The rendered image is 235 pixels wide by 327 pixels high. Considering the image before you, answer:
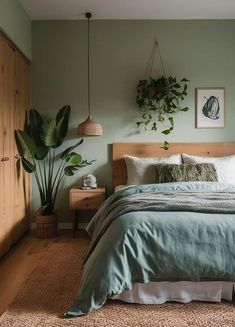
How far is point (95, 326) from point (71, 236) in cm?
200

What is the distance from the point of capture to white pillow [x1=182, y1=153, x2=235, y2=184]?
11.4ft

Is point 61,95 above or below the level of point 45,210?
above

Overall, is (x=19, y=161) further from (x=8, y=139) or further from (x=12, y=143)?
(x=8, y=139)

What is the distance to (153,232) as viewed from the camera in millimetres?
1999

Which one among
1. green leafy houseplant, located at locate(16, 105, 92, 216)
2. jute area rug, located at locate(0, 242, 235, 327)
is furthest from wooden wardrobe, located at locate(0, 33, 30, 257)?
jute area rug, located at locate(0, 242, 235, 327)

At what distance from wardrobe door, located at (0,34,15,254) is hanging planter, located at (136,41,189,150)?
1.52 m

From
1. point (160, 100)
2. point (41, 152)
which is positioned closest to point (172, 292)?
point (41, 152)

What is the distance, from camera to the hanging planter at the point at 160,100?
386 centimetres

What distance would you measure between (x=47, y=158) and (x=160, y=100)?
1.60m

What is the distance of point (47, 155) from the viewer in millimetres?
3977

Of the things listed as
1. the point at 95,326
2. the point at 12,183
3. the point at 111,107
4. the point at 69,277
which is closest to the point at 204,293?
the point at 95,326

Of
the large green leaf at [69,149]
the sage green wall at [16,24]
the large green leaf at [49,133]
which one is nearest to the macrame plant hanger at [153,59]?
the large green leaf at [69,149]

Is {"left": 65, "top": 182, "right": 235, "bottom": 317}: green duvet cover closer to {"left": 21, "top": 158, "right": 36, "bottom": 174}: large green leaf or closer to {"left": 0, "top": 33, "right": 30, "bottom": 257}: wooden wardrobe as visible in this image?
{"left": 0, "top": 33, "right": 30, "bottom": 257}: wooden wardrobe

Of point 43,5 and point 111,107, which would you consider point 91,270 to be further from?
point 43,5
